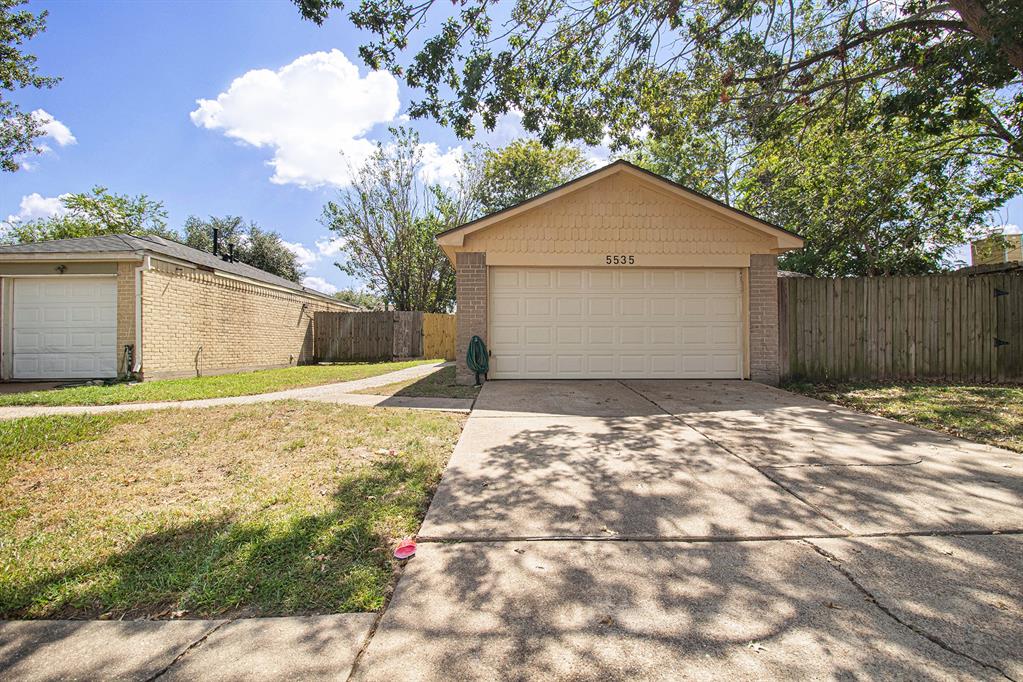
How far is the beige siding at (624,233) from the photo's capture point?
901cm

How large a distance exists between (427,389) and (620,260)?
450 cm

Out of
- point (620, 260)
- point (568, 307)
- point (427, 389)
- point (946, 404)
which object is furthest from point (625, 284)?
point (946, 404)

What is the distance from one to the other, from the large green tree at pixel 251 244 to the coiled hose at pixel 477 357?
2560 centimetres

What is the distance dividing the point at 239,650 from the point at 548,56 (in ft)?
27.4

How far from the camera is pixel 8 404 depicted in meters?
7.13

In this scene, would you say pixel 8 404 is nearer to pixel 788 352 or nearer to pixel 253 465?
pixel 253 465

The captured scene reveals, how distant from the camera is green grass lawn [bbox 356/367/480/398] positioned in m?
7.89

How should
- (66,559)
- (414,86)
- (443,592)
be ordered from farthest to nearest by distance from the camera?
(414,86)
(66,559)
(443,592)

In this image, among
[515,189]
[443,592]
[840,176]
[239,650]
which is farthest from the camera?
[515,189]

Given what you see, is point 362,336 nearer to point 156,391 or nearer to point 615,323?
point 156,391

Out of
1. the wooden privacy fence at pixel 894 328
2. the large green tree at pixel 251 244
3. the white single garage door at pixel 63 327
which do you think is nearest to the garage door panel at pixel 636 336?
the wooden privacy fence at pixel 894 328

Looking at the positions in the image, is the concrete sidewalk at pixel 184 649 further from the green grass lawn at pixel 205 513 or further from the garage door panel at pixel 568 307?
the garage door panel at pixel 568 307

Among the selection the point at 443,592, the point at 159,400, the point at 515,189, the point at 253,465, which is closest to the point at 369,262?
the point at 515,189

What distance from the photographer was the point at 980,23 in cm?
582
